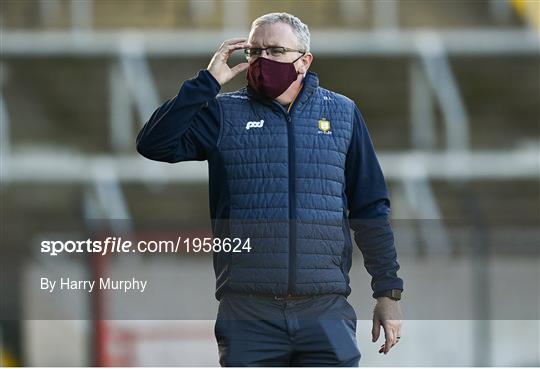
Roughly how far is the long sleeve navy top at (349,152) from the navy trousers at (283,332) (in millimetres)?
112

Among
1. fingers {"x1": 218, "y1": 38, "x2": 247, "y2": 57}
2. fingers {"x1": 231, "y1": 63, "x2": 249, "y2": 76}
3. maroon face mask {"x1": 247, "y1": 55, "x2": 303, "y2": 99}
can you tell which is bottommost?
maroon face mask {"x1": 247, "y1": 55, "x2": 303, "y2": 99}

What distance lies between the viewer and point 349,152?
212 cm

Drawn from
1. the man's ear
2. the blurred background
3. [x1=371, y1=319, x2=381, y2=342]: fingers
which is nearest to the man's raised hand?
the man's ear

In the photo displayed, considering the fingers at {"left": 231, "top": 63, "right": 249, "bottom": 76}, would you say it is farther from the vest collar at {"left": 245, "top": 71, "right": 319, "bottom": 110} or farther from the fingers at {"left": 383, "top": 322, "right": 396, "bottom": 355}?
the fingers at {"left": 383, "top": 322, "right": 396, "bottom": 355}

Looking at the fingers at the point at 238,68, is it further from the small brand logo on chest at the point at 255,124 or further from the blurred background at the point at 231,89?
the blurred background at the point at 231,89

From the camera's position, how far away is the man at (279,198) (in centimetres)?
203

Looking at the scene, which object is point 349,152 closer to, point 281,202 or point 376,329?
point 281,202

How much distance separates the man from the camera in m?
2.03

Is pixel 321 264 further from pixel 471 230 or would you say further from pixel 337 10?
pixel 337 10

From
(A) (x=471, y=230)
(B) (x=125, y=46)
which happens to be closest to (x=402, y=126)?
(B) (x=125, y=46)

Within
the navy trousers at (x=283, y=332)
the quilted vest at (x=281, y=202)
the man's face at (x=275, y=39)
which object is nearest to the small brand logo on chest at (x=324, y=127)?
the quilted vest at (x=281, y=202)

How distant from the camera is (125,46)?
6332 mm

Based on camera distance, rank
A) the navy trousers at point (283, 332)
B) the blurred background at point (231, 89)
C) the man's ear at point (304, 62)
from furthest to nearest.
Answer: the blurred background at point (231, 89) < the man's ear at point (304, 62) < the navy trousers at point (283, 332)

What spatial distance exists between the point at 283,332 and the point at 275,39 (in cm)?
46
